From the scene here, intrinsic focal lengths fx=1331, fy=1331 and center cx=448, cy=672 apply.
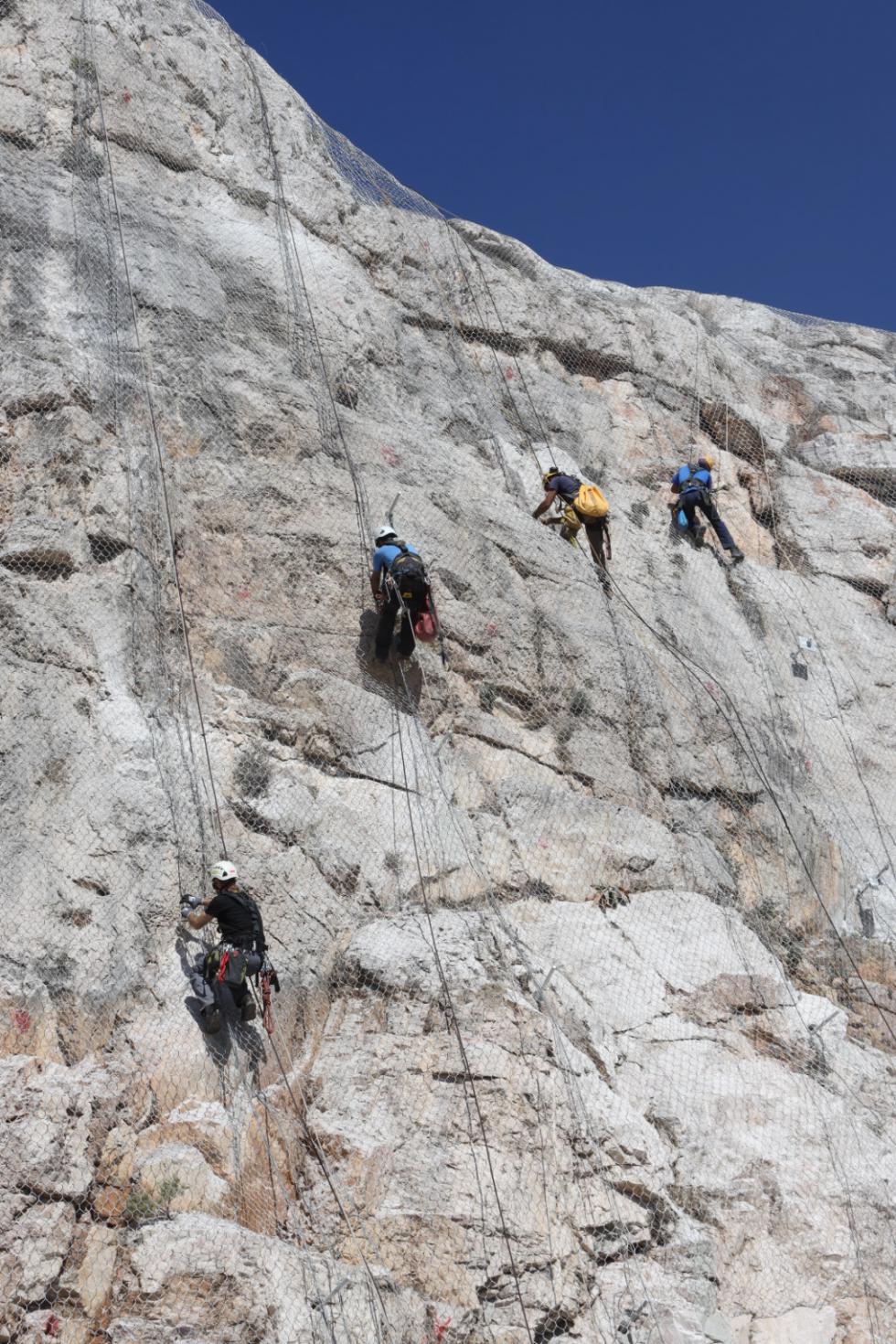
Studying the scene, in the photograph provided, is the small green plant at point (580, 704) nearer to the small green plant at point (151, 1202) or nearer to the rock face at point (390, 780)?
the rock face at point (390, 780)

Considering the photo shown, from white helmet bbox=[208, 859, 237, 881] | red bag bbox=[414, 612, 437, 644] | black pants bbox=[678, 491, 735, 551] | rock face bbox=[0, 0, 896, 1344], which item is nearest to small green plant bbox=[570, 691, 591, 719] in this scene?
rock face bbox=[0, 0, 896, 1344]

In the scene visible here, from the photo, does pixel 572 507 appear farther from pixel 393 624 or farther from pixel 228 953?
pixel 228 953

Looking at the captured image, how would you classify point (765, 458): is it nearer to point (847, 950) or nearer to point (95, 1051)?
point (847, 950)

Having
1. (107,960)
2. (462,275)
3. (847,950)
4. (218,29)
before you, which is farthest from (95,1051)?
(218,29)

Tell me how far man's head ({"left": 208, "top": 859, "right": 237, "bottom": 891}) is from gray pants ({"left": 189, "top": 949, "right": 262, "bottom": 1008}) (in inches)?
17.2

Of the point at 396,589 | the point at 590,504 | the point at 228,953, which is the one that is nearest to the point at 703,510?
the point at 590,504

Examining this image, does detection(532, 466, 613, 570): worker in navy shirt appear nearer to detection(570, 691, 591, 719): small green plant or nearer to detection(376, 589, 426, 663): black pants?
detection(570, 691, 591, 719): small green plant

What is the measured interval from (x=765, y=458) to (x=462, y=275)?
4.37m

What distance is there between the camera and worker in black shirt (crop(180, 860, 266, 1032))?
8.19 metres

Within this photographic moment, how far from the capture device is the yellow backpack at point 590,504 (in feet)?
43.2

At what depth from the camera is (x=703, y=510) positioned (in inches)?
586

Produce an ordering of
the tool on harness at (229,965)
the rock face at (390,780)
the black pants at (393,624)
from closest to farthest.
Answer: the rock face at (390,780) < the tool on harness at (229,965) < the black pants at (393,624)

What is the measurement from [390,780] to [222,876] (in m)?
2.09

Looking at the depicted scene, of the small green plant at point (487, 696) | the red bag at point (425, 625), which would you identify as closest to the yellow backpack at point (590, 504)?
the small green plant at point (487, 696)
